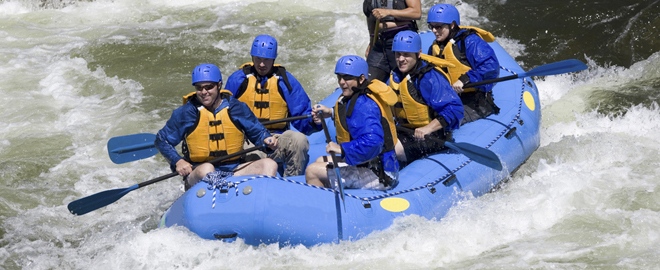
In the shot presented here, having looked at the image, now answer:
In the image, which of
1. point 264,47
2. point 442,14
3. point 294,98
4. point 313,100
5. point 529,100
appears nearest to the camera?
point 264,47

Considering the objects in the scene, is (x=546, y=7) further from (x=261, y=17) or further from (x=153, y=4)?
(x=153, y=4)

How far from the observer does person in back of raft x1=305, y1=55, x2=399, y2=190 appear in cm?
547

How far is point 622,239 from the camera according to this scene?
18.6 ft

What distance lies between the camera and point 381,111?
5.55 meters

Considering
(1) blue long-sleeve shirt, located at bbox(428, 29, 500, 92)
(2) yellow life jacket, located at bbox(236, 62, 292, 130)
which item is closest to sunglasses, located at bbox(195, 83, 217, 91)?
(2) yellow life jacket, located at bbox(236, 62, 292, 130)

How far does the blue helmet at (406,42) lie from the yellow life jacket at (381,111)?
54 centimetres

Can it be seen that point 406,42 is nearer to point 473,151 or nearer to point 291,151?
point 473,151

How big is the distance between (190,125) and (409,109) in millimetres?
1538

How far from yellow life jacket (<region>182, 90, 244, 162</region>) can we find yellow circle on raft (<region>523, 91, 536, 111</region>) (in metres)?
2.61

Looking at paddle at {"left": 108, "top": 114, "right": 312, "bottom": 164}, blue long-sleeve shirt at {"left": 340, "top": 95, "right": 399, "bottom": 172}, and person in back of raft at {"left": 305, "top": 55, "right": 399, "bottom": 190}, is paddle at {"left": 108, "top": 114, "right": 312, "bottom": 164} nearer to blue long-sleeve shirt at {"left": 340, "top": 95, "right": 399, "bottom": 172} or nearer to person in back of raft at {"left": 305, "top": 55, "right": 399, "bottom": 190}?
person in back of raft at {"left": 305, "top": 55, "right": 399, "bottom": 190}

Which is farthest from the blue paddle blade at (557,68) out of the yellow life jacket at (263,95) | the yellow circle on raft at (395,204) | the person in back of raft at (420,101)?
the yellow life jacket at (263,95)

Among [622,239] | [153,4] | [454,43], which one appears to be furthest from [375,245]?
[153,4]

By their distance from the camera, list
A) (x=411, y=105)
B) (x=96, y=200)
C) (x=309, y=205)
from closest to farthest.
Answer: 1. (x=309, y=205)
2. (x=96, y=200)
3. (x=411, y=105)

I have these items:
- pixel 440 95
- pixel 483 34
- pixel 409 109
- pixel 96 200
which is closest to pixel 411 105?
pixel 409 109
